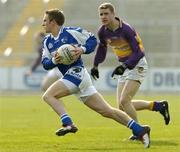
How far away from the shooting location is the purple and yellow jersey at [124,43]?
11.9m

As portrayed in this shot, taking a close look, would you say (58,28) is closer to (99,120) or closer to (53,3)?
(99,120)

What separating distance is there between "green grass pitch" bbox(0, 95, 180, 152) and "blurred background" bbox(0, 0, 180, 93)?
11.1 m

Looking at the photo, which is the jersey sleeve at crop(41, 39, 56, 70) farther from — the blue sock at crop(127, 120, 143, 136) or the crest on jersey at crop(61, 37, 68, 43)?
the blue sock at crop(127, 120, 143, 136)

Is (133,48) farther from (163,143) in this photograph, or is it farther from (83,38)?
(163,143)

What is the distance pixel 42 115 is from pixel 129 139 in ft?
26.3

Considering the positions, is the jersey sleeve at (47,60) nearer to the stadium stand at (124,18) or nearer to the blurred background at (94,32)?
the blurred background at (94,32)

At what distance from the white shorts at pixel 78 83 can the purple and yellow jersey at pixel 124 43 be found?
3.56 feet

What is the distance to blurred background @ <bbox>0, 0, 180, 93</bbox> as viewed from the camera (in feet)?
104

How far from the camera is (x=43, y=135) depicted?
43.7 ft

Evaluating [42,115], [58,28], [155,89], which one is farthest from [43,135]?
[155,89]

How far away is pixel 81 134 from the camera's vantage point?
13570 mm

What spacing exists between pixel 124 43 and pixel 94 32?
960 inches

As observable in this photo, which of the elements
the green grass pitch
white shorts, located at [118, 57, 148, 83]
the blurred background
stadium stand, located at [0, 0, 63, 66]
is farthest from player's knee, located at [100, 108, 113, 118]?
stadium stand, located at [0, 0, 63, 66]

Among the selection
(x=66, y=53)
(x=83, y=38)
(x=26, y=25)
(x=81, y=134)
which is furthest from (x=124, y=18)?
(x=66, y=53)
